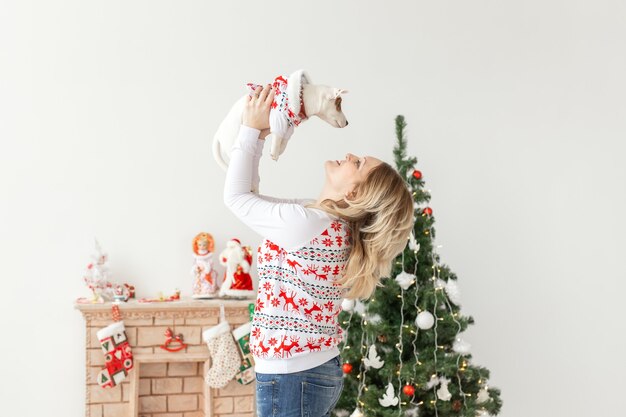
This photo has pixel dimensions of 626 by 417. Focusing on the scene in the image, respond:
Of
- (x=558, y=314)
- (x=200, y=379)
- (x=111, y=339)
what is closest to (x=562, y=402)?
(x=558, y=314)

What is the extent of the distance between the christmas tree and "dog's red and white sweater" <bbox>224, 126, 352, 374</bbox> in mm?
1445

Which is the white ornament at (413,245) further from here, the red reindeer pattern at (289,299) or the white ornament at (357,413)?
the red reindeer pattern at (289,299)

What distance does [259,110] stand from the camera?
1.90m

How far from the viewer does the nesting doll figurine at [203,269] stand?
3711 mm

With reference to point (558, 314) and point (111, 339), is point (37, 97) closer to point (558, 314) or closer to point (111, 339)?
point (111, 339)

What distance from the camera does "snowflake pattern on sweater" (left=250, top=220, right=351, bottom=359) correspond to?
1.94 meters

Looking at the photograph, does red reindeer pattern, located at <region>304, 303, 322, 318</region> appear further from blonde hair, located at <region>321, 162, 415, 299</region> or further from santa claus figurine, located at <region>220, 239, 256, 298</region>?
santa claus figurine, located at <region>220, 239, 256, 298</region>

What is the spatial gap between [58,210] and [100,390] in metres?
0.93

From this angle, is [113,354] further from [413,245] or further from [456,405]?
[456,405]

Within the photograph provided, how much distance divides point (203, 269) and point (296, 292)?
6.05 feet

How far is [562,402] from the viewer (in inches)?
171

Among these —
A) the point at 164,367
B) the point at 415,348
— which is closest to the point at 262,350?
the point at 415,348

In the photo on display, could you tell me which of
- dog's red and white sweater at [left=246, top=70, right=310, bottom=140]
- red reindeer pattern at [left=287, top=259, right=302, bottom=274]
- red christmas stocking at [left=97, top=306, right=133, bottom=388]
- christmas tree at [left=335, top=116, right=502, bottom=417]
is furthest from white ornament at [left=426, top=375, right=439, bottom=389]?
dog's red and white sweater at [left=246, top=70, right=310, bottom=140]

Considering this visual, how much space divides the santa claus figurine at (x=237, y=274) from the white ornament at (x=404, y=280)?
756 mm
